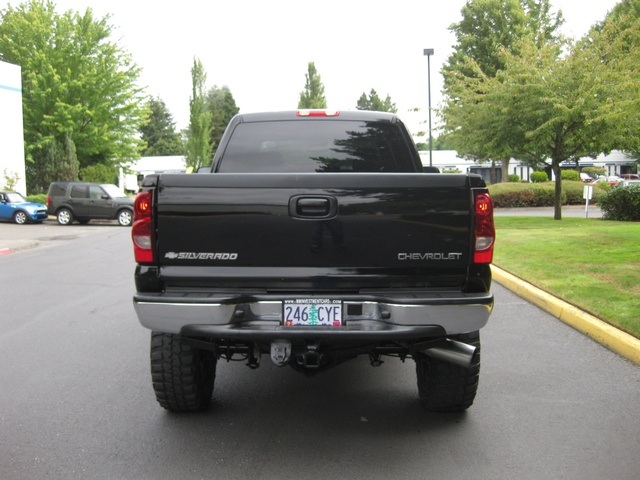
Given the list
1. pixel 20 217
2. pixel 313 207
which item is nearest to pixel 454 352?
pixel 313 207

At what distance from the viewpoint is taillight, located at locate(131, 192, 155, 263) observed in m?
3.76

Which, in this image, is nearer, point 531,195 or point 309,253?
point 309,253

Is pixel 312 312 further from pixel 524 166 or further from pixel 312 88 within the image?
pixel 524 166

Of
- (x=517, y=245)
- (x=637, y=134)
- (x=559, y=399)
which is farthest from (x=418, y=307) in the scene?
(x=637, y=134)

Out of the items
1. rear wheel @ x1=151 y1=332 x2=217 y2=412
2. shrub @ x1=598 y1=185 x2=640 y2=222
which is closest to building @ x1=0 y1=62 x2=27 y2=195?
shrub @ x1=598 y1=185 x2=640 y2=222

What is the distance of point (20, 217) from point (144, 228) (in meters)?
26.2

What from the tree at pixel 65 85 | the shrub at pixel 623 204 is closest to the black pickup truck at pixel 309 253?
the shrub at pixel 623 204

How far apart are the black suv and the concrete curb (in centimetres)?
2047

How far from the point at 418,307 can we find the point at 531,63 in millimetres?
17050

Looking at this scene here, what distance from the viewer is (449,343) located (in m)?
3.86

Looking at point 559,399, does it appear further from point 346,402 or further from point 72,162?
point 72,162

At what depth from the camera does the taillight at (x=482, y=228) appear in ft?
12.3

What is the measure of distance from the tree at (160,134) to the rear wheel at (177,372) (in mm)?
94353

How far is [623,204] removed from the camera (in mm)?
20516
